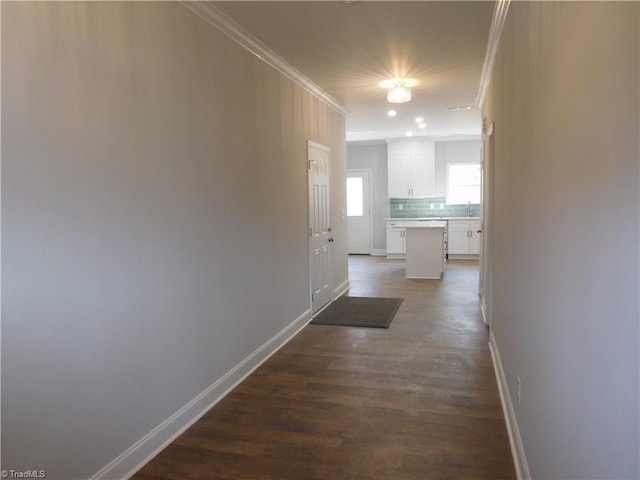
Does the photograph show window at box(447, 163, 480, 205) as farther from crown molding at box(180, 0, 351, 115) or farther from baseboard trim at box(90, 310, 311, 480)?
baseboard trim at box(90, 310, 311, 480)

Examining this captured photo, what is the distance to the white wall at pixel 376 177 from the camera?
36.0 ft

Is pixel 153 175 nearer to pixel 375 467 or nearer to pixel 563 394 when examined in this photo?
pixel 375 467

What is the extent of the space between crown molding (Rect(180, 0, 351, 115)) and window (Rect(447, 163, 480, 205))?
5962 millimetres

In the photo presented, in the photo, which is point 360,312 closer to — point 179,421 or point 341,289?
point 341,289

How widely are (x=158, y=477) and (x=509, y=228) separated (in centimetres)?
247

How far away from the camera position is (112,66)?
222cm

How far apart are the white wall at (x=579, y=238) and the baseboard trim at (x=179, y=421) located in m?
1.92

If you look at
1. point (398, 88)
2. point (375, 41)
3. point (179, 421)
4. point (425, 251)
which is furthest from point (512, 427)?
point (425, 251)

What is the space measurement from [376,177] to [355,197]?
2.30 feet

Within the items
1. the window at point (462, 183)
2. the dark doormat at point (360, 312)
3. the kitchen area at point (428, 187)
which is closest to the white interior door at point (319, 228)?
the dark doormat at point (360, 312)

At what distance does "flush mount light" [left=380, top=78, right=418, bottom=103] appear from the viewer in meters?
4.87

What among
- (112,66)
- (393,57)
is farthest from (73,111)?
(393,57)

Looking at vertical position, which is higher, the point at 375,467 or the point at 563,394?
the point at 563,394

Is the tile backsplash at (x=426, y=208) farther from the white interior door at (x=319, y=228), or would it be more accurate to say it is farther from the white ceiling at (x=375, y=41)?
the white interior door at (x=319, y=228)
